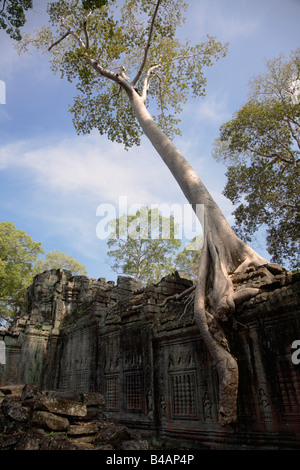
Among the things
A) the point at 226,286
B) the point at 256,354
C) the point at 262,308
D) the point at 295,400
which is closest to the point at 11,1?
the point at 226,286

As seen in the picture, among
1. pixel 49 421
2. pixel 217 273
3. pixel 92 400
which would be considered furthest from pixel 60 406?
pixel 217 273

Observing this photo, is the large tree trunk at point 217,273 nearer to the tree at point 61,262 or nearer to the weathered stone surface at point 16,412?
the weathered stone surface at point 16,412

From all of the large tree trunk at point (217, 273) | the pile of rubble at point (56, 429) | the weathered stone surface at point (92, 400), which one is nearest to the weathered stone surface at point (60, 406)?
the pile of rubble at point (56, 429)

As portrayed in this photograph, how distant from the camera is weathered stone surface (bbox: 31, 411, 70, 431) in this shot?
4.23 metres

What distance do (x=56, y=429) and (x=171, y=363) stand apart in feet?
8.84

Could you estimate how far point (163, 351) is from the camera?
258 inches

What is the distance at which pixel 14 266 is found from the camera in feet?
63.4

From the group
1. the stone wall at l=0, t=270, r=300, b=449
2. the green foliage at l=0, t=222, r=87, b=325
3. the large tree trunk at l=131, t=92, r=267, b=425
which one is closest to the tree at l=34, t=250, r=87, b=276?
the green foliage at l=0, t=222, r=87, b=325

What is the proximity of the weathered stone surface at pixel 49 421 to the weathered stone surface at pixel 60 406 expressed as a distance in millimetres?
80

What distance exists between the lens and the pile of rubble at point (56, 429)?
148 inches

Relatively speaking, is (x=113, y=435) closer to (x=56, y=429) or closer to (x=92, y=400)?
(x=56, y=429)
